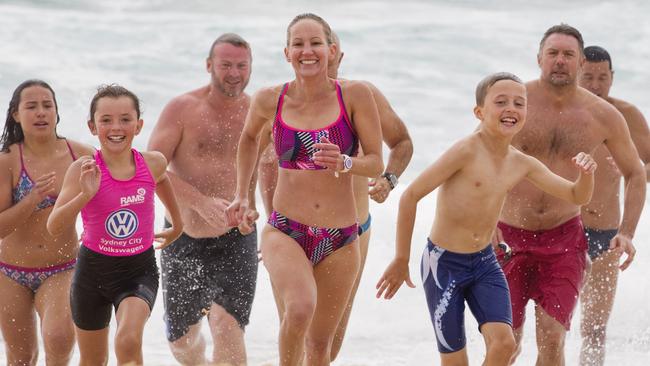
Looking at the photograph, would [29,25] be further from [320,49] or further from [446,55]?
[320,49]

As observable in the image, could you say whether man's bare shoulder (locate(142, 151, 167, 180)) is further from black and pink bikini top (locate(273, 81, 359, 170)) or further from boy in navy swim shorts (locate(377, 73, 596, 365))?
boy in navy swim shorts (locate(377, 73, 596, 365))

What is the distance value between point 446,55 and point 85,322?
17.5 meters

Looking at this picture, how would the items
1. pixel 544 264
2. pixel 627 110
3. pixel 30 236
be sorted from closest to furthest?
pixel 30 236 → pixel 544 264 → pixel 627 110

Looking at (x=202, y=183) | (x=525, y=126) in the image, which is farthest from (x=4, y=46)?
(x=525, y=126)

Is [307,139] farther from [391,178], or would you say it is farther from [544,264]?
[544,264]

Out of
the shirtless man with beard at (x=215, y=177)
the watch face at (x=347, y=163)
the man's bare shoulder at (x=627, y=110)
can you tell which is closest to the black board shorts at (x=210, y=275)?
the shirtless man with beard at (x=215, y=177)

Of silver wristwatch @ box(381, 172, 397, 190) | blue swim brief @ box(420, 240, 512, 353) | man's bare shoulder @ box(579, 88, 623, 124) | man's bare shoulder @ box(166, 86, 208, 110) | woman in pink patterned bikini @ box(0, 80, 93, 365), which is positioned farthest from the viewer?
man's bare shoulder @ box(166, 86, 208, 110)

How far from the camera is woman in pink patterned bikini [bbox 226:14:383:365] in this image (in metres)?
5.86

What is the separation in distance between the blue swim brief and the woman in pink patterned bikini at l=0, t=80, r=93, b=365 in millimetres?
2123

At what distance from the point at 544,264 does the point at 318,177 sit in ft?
5.54

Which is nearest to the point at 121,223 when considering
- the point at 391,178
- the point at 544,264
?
the point at 391,178

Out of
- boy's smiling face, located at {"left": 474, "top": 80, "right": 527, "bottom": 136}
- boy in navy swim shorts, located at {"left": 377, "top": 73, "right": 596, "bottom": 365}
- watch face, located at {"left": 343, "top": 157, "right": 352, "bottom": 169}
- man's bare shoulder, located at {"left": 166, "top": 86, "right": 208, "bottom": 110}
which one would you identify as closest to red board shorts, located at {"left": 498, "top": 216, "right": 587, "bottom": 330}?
boy in navy swim shorts, located at {"left": 377, "top": 73, "right": 596, "bottom": 365}

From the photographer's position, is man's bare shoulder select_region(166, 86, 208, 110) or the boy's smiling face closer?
the boy's smiling face

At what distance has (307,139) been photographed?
586cm
